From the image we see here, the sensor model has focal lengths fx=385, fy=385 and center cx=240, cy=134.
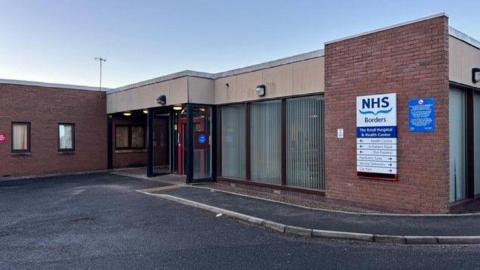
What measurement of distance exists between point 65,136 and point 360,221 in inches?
626

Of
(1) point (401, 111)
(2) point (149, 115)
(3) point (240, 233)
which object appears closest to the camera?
(3) point (240, 233)

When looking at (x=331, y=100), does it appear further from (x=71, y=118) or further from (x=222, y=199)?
(x=71, y=118)

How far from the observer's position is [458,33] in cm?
885

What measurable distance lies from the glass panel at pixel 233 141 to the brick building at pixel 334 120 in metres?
0.04

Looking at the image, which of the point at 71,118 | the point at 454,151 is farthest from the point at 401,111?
the point at 71,118

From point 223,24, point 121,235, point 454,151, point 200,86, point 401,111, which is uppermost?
point 223,24

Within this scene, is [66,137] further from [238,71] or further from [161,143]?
[238,71]

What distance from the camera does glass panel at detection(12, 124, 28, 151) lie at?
57.2 feet

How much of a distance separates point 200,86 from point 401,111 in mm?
7491

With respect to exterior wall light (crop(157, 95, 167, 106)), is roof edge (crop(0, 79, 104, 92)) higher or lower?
higher

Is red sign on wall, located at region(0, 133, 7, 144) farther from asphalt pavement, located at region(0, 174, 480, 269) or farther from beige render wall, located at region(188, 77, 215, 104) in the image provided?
beige render wall, located at region(188, 77, 215, 104)

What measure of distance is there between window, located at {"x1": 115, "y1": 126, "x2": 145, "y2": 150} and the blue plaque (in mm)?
16130

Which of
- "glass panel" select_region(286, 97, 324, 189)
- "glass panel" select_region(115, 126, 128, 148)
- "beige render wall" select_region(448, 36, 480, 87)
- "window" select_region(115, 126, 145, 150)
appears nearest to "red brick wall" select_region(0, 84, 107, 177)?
"glass panel" select_region(115, 126, 128, 148)

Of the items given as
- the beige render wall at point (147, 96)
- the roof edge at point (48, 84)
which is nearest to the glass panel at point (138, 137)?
the beige render wall at point (147, 96)
